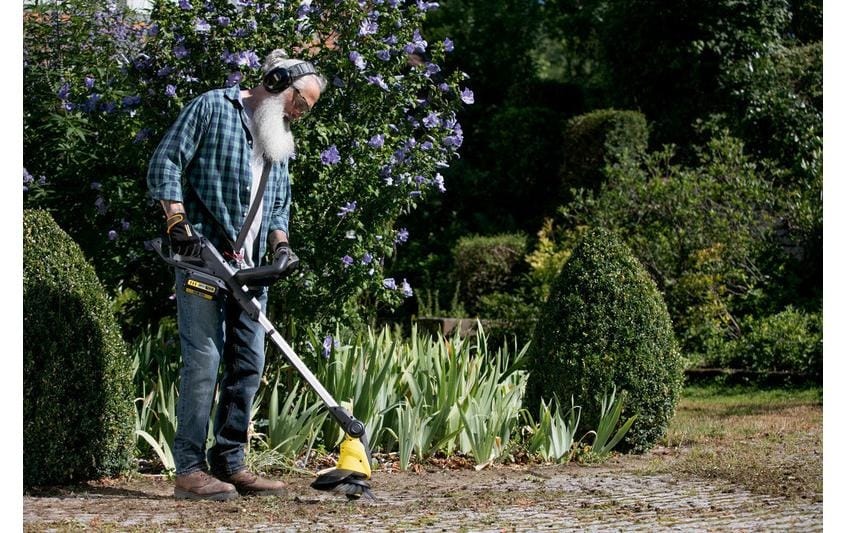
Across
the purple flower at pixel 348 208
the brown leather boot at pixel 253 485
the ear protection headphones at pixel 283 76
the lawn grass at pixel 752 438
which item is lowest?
the lawn grass at pixel 752 438

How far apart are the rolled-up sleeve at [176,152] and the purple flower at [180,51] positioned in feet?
4.33

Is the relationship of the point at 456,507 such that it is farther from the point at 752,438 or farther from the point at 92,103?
the point at 92,103

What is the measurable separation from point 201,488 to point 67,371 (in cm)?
84

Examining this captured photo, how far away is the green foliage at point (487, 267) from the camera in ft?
37.0

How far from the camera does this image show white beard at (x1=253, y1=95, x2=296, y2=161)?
4664mm

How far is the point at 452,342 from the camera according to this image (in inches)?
270

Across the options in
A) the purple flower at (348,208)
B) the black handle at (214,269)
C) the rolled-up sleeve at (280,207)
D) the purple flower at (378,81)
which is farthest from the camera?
the purple flower at (378,81)

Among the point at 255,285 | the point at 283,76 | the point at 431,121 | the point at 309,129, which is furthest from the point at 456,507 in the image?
the point at 431,121

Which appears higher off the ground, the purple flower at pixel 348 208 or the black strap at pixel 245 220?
the purple flower at pixel 348 208

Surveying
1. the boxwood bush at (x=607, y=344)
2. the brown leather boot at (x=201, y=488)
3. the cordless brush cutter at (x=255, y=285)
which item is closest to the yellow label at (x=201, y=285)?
the cordless brush cutter at (x=255, y=285)

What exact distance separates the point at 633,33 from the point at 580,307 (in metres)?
8.14

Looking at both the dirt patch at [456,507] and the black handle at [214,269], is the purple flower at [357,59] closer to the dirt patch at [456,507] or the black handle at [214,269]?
the black handle at [214,269]
